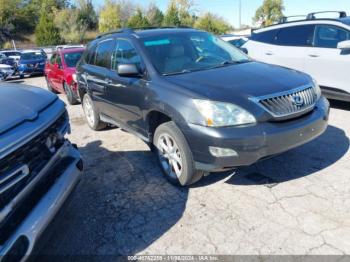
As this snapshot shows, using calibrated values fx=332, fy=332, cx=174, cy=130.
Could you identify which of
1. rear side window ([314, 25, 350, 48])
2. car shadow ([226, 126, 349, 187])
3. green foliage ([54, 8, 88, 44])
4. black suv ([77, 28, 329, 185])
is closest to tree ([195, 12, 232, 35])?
green foliage ([54, 8, 88, 44])

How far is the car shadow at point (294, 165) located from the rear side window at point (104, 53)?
8.69ft

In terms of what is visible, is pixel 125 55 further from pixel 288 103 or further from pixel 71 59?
pixel 71 59

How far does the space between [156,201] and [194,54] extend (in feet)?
6.50

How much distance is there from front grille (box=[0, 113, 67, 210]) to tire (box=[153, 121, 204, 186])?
126 centimetres

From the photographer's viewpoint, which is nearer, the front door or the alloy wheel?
the alloy wheel

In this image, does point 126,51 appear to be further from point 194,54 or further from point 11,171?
point 11,171

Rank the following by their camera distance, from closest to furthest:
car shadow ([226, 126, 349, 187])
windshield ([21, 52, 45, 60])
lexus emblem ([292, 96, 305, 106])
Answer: lexus emblem ([292, 96, 305, 106])
car shadow ([226, 126, 349, 187])
windshield ([21, 52, 45, 60])

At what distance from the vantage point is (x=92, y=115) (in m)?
6.20

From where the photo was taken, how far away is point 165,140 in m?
3.86

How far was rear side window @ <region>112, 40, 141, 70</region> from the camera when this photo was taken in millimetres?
4290

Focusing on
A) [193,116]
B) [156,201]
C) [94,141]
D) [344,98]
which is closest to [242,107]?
[193,116]

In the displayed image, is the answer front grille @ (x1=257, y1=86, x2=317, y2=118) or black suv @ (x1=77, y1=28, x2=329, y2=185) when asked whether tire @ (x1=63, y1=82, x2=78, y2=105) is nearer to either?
black suv @ (x1=77, y1=28, x2=329, y2=185)

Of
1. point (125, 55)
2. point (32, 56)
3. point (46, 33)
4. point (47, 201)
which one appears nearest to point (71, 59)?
point (125, 55)

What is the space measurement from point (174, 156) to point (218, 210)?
2.57ft
